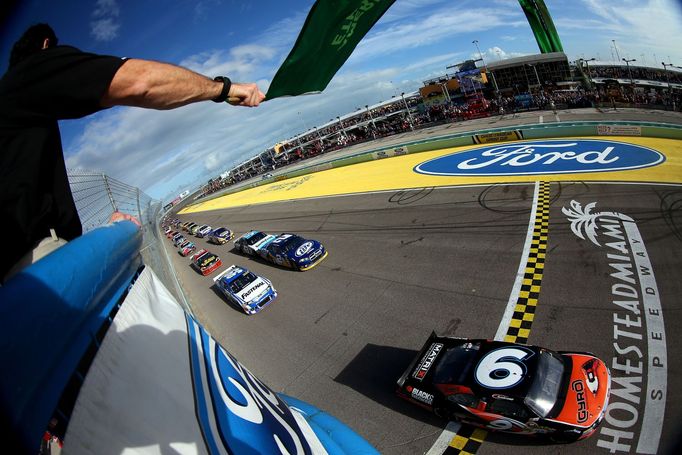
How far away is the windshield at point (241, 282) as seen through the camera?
16.3 meters

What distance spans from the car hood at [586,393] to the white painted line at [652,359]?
803 mm

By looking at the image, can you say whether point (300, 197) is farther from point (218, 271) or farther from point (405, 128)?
point (405, 128)

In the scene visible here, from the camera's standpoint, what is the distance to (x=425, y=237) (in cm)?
1611

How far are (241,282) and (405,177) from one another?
1419cm

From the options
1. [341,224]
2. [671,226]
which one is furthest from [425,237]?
[671,226]

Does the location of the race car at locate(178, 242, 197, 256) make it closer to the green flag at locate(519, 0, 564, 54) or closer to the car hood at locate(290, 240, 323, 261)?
the car hood at locate(290, 240, 323, 261)

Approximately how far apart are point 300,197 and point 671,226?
26.3m

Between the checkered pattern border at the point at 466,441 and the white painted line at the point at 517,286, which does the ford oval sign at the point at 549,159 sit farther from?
the checkered pattern border at the point at 466,441

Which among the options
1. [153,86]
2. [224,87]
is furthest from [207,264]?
[153,86]

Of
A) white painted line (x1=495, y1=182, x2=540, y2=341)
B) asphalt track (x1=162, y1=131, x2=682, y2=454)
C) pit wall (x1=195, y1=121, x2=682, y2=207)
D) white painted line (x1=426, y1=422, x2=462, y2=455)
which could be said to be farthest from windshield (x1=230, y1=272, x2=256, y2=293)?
pit wall (x1=195, y1=121, x2=682, y2=207)

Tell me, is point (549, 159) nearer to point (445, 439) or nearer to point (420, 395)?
point (420, 395)

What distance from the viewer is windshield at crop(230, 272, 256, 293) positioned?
1627 cm

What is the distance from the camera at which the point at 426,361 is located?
325 inches

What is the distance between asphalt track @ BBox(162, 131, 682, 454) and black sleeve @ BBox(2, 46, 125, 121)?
8.18 metres
